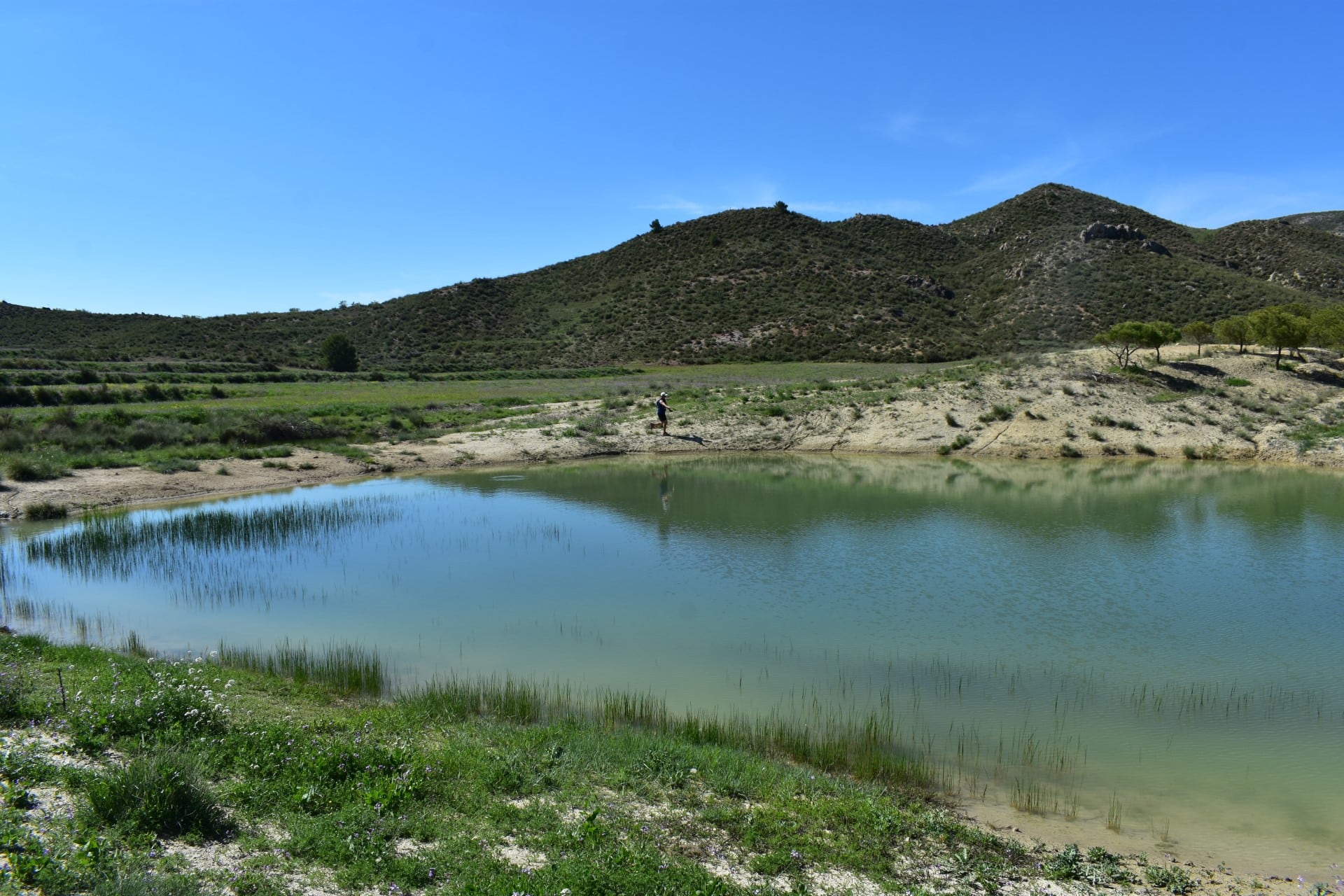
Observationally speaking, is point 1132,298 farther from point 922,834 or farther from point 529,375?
point 922,834

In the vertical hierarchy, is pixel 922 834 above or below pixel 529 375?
below

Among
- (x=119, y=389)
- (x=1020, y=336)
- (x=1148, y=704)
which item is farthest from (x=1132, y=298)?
(x=119, y=389)

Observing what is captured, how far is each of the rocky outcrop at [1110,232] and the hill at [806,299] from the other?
0.50ft

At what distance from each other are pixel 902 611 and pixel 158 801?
34.9ft

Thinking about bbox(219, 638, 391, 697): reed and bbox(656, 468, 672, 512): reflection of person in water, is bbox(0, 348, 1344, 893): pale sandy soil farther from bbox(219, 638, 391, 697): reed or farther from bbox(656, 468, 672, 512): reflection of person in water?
bbox(219, 638, 391, 697): reed

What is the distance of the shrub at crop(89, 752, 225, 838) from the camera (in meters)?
5.77

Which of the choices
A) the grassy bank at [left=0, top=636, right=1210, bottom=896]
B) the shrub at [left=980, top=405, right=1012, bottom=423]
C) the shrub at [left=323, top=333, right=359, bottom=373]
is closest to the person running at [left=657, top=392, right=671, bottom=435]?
the shrub at [left=980, top=405, right=1012, bottom=423]

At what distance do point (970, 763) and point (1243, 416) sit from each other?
112 ft

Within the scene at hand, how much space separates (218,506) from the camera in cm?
2441

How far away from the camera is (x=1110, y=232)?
82688mm

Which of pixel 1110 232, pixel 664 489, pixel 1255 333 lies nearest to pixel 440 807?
pixel 664 489

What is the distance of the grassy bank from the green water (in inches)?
46.5

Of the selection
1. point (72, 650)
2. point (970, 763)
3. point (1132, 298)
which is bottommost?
point (970, 763)

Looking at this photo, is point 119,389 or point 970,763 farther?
point 119,389
